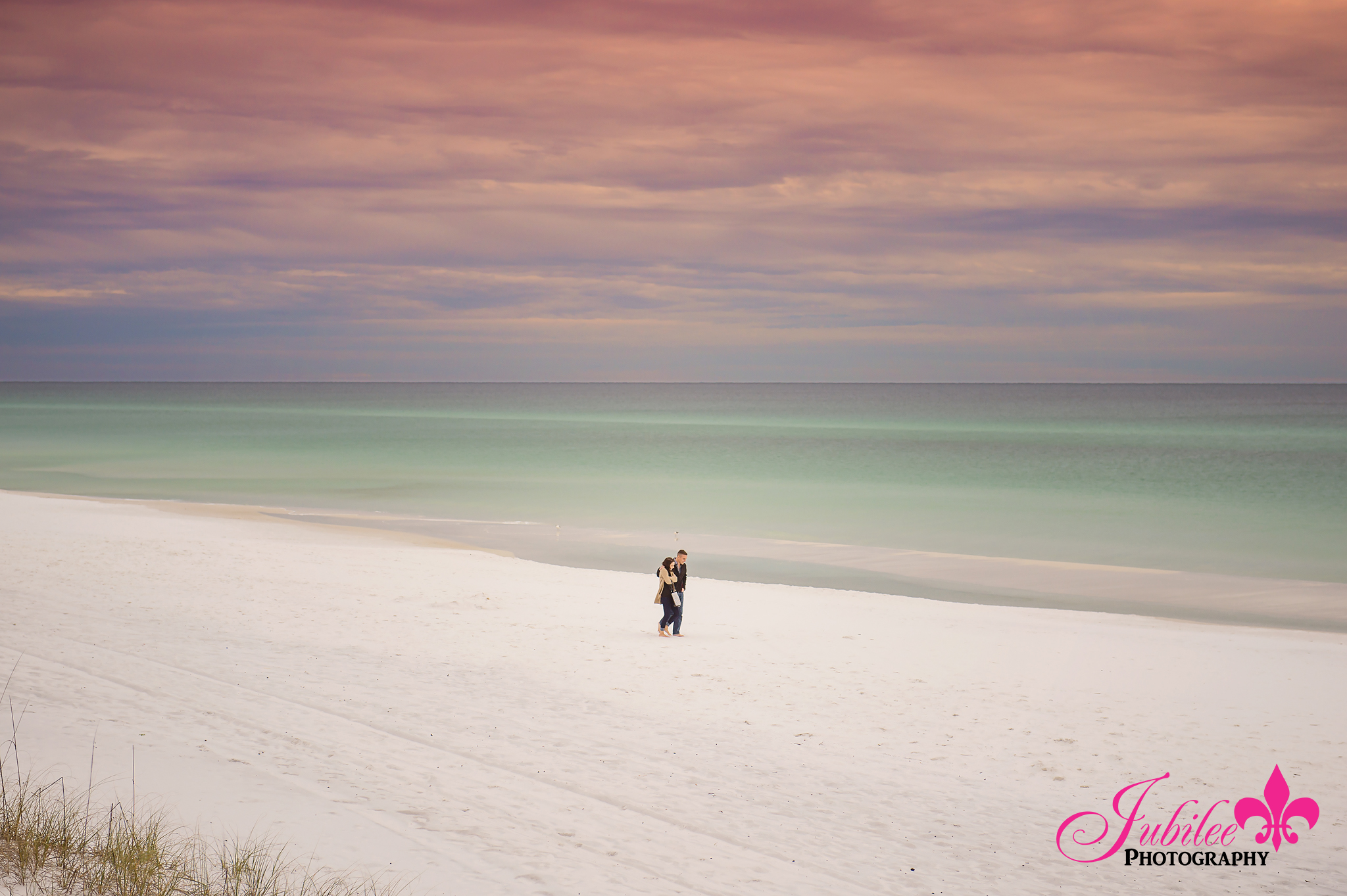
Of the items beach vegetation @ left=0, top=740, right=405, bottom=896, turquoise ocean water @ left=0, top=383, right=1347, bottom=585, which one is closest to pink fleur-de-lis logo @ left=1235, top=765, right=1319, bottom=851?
beach vegetation @ left=0, top=740, right=405, bottom=896

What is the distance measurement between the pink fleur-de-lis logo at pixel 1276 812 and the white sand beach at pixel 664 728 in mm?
134

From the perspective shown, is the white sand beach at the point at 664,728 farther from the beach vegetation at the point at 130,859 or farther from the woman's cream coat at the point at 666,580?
the woman's cream coat at the point at 666,580

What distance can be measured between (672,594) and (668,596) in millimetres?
63

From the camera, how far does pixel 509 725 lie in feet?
32.4

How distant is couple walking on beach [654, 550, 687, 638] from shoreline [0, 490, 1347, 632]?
281 inches

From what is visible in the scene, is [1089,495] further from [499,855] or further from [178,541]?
[499,855]

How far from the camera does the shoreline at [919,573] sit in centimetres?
2011

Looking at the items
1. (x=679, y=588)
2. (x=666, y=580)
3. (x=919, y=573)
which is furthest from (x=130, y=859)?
Result: (x=919, y=573)

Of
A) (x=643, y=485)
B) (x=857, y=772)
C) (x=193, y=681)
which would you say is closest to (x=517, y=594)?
A: (x=193, y=681)

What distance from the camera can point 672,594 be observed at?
14312 millimetres

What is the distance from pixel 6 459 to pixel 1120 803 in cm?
6366

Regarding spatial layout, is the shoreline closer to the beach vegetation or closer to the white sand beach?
the white sand beach

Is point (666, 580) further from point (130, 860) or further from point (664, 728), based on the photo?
point (130, 860)

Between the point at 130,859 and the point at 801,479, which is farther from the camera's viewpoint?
the point at 801,479
